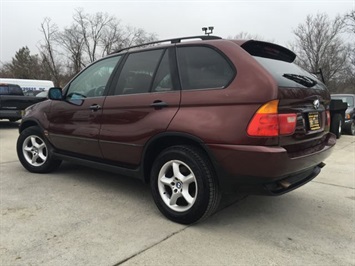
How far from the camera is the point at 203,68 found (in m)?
3.23

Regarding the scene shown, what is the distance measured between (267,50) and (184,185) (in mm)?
1590

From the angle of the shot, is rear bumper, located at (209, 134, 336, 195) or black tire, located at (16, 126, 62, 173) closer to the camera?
rear bumper, located at (209, 134, 336, 195)

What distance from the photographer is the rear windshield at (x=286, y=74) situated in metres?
2.99

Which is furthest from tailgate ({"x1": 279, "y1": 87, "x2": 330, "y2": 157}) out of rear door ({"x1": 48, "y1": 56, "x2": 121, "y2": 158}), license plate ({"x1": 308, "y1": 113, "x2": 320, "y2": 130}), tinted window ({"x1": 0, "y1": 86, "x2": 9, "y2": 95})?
tinted window ({"x1": 0, "y1": 86, "x2": 9, "y2": 95})

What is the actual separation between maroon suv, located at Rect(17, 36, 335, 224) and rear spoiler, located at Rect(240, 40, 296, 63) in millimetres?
11

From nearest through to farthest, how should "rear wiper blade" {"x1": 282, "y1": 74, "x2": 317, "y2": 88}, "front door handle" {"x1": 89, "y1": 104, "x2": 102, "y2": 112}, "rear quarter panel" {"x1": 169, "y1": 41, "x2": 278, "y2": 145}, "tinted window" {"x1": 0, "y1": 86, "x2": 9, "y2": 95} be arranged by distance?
1. "rear quarter panel" {"x1": 169, "y1": 41, "x2": 278, "y2": 145}
2. "rear wiper blade" {"x1": 282, "y1": 74, "x2": 317, "y2": 88}
3. "front door handle" {"x1": 89, "y1": 104, "x2": 102, "y2": 112}
4. "tinted window" {"x1": 0, "y1": 86, "x2": 9, "y2": 95}

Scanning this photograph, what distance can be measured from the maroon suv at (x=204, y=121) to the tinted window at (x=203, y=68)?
0.01m

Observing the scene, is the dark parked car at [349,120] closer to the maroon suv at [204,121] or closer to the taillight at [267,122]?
the maroon suv at [204,121]

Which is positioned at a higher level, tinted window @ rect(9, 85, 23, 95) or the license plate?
tinted window @ rect(9, 85, 23, 95)

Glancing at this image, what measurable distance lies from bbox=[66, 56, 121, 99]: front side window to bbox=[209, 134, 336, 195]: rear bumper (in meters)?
1.87

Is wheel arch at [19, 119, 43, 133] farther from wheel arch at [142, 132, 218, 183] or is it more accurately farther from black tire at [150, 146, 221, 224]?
black tire at [150, 146, 221, 224]

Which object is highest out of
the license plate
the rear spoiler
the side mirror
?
the rear spoiler

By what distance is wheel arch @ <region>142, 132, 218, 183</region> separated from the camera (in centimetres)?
306

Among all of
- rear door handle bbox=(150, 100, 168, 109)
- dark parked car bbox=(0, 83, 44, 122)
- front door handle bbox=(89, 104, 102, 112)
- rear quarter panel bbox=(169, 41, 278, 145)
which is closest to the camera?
rear quarter panel bbox=(169, 41, 278, 145)
